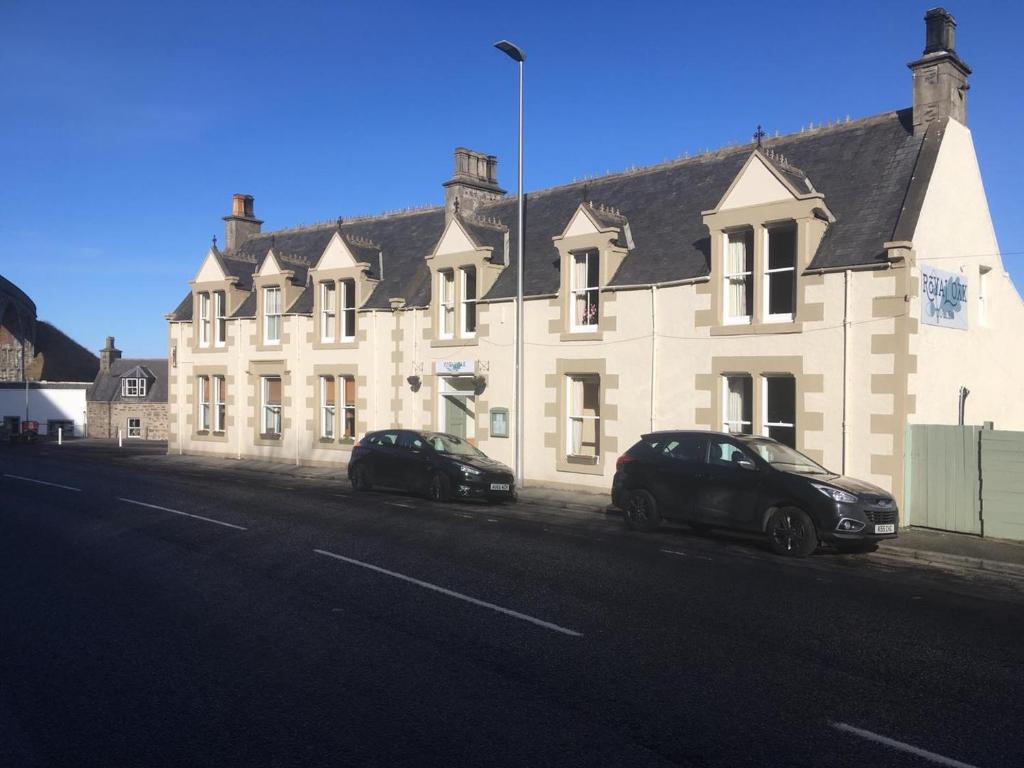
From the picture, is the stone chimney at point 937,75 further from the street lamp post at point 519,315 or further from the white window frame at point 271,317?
the white window frame at point 271,317

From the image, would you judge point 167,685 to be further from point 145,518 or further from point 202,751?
point 145,518

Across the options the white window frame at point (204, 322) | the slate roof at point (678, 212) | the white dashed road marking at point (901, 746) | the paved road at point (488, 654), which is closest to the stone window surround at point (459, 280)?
the slate roof at point (678, 212)

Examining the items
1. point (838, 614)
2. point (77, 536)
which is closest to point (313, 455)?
point (77, 536)

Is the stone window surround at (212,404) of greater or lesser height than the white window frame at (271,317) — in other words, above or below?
below

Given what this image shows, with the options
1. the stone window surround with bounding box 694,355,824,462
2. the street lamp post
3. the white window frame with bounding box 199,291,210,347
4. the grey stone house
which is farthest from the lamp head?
the grey stone house

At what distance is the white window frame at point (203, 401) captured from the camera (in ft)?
113

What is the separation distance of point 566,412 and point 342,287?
10.3 m

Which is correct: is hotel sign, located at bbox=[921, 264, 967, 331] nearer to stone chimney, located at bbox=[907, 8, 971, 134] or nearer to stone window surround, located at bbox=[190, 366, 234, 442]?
stone chimney, located at bbox=[907, 8, 971, 134]

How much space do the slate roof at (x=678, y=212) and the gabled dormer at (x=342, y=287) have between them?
434mm

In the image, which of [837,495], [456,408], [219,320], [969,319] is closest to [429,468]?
[456,408]

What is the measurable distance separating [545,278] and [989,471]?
1153 centimetres

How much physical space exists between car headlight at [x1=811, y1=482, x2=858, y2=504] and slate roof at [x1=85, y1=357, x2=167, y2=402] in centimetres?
5402

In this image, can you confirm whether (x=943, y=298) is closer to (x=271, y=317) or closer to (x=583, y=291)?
(x=583, y=291)

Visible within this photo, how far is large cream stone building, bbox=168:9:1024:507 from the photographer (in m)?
16.5
